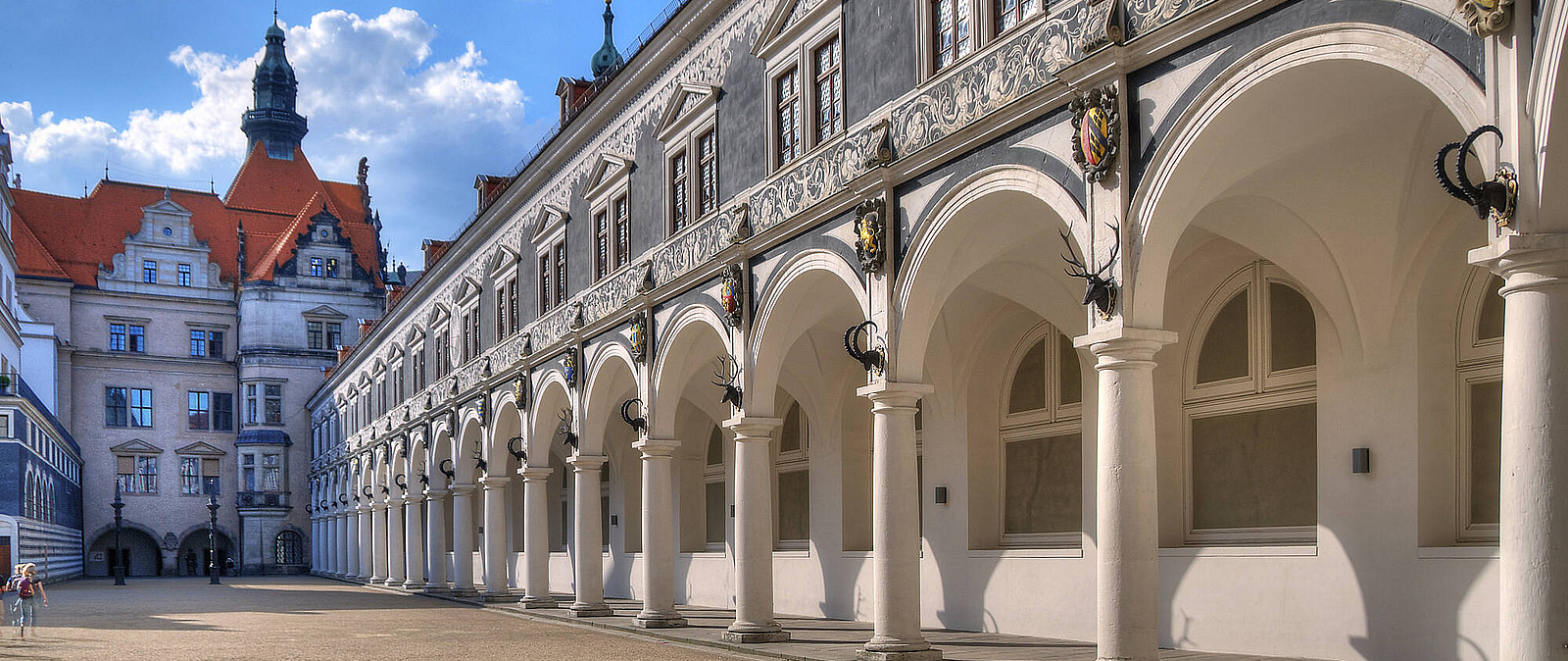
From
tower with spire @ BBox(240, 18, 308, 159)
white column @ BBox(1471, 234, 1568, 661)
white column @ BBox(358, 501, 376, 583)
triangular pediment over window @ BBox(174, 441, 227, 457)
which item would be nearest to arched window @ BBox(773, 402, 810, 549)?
white column @ BBox(1471, 234, 1568, 661)

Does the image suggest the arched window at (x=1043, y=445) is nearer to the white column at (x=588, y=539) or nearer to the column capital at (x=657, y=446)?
the column capital at (x=657, y=446)

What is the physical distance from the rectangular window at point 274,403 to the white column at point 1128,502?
6399 centimetres

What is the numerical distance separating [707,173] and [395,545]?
2696 centimetres

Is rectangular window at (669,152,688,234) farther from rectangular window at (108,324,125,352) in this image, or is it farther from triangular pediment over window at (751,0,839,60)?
rectangular window at (108,324,125,352)

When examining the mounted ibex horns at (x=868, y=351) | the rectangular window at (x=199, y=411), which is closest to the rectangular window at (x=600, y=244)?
the mounted ibex horns at (x=868, y=351)

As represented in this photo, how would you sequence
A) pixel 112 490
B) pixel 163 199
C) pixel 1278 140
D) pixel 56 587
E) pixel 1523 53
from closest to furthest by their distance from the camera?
pixel 1523 53
pixel 1278 140
pixel 56 587
pixel 112 490
pixel 163 199

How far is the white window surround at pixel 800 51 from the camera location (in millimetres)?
17078

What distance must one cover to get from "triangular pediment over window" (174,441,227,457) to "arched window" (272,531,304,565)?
5398mm

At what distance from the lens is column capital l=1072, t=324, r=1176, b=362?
11.0 metres

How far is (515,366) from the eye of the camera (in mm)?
30578

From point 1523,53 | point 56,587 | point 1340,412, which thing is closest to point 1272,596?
point 1340,412

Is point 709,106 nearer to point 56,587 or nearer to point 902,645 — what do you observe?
point 902,645

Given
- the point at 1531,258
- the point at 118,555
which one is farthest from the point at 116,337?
the point at 1531,258

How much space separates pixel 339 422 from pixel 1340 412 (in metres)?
52.4
